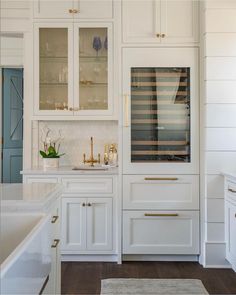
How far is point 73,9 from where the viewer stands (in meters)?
3.39

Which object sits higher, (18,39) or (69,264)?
(18,39)

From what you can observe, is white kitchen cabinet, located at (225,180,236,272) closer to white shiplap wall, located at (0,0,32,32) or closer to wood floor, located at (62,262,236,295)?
wood floor, located at (62,262,236,295)

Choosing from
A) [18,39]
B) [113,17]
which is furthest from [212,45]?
[18,39]

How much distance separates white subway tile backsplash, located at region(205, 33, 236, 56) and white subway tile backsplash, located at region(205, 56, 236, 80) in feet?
0.18

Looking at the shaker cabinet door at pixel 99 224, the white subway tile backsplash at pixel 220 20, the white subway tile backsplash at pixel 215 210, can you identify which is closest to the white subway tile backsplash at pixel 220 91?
the white subway tile backsplash at pixel 220 20

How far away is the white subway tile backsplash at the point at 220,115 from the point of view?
3092 millimetres

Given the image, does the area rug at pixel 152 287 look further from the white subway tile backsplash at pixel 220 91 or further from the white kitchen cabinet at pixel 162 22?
the white kitchen cabinet at pixel 162 22

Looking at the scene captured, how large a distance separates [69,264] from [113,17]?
247cm

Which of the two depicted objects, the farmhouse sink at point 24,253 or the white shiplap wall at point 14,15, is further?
the white shiplap wall at point 14,15

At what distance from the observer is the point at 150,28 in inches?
129

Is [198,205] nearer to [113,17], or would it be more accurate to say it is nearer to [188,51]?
[188,51]

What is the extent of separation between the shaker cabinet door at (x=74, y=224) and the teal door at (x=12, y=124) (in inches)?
52.0

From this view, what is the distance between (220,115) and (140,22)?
3.88 ft

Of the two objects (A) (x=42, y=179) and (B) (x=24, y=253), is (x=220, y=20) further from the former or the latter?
(B) (x=24, y=253)
